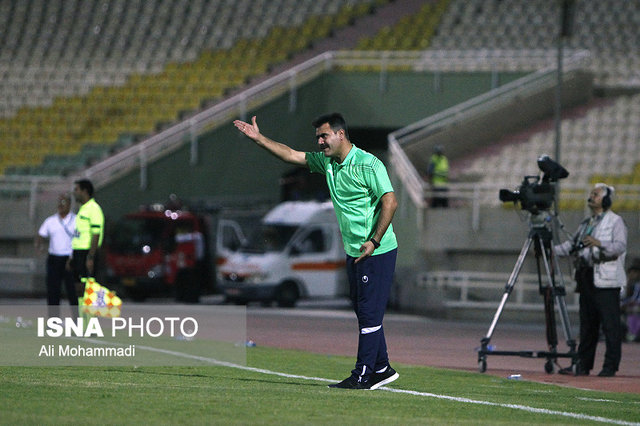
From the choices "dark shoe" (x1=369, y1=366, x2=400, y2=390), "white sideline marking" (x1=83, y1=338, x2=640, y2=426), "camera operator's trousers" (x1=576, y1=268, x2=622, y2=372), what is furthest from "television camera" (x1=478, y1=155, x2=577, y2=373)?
"dark shoe" (x1=369, y1=366, x2=400, y2=390)

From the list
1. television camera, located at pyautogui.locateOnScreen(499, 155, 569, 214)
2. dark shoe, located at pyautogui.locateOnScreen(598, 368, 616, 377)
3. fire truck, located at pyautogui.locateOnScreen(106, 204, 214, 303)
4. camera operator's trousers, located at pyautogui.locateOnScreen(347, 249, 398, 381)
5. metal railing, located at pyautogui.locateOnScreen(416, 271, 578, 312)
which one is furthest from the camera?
fire truck, located at pyautogui.locateOnScreen(106, 204, 214, 303)

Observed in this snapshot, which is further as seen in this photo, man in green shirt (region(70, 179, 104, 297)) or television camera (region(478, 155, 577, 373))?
man in green shirt (region(70, 179, 104, 297))

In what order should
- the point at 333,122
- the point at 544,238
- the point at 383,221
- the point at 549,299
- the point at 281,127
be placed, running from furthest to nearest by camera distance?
1. the point at 281,127
2. the point at 549,299
3. the point at 544,238
4. the point at 333,122
5. the point at 383,221

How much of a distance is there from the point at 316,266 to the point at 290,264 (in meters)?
0.60

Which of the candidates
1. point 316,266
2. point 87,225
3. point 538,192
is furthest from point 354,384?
point 316,266

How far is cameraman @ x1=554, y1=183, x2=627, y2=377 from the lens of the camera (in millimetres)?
14484

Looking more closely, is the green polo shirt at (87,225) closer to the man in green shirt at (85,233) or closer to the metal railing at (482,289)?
the man in green shirt at (85,233)

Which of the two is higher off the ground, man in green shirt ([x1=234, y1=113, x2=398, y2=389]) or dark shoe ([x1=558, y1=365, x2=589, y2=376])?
man in green shirt ([x1=234, y1=113, x2=398, y2=389])

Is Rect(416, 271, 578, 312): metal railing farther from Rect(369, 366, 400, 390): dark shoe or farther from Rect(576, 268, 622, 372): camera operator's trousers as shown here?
Rect(369, 366, 400, 390): dark shoe

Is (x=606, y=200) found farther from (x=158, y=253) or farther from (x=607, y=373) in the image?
(x=158, y=253)

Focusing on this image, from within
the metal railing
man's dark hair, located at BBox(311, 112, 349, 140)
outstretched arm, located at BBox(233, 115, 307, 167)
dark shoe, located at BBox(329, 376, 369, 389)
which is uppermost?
man's dark hair, located at BBox(311, 112, 349, 140)

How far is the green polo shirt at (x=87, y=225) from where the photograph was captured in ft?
56.2

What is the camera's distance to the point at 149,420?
27.1 feet

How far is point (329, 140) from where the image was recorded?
1069 cm
